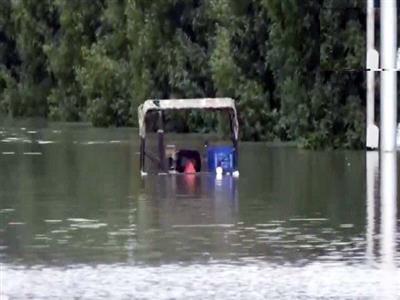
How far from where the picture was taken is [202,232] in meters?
17.4

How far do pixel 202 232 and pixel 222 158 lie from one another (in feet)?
26.6

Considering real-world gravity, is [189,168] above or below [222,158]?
below

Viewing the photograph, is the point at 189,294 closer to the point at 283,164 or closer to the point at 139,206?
the point at 139,206

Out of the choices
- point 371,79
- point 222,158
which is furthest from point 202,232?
point 371,79

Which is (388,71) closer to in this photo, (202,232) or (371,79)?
(371,79)

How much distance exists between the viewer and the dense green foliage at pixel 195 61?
1340 inches

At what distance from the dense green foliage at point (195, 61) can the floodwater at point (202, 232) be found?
4.56 m

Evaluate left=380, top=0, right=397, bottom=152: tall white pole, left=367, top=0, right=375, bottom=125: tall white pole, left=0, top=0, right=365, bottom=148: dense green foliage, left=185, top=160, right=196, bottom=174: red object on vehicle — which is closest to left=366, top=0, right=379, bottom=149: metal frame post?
left=367, top=0, right=375, bottom=125: tall white pole

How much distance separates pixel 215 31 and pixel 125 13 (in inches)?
239

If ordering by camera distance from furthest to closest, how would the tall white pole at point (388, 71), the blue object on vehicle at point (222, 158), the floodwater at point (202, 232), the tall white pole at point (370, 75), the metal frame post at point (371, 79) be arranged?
the tall white pole at point (370, 75)
the metal frame post at point (371, 79)
the tall white pole at point (388, 71)
the blue object on vehicle at point (222, 158)
the floodwater at point (202, 232)

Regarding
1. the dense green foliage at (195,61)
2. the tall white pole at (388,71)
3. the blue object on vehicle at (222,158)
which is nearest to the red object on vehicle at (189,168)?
→ the blue object on vehicle at (222,158)

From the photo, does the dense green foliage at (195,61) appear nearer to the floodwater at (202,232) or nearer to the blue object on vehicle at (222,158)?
the floodwater at (202,232)

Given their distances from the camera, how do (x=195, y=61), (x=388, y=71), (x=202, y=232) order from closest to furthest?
(x=202, y=232) → (x=388, y=71) → (x=195, y=61)

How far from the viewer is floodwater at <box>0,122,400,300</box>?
43.9 ft
